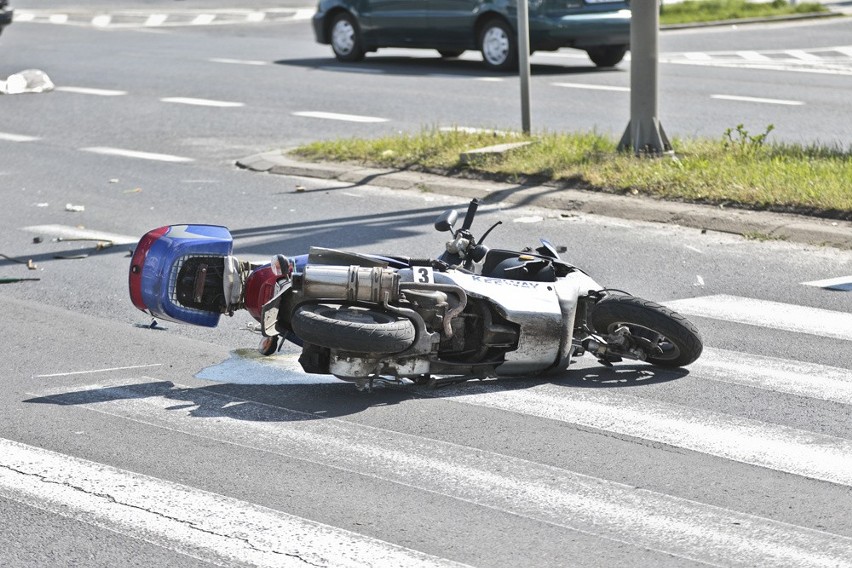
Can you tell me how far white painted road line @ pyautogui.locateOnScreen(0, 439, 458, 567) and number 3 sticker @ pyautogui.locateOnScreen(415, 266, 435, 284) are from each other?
5.37 ft

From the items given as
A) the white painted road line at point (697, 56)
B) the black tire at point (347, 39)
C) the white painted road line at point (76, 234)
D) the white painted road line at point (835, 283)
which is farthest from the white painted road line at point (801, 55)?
the white painted road line at point (76, 234)

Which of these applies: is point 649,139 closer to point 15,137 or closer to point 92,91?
point 15,137

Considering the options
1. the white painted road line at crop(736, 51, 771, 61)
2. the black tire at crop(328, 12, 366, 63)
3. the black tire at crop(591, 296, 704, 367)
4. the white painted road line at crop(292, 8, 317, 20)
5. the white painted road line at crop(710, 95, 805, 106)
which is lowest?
the black tire at crop(591, 296, 704, 367)

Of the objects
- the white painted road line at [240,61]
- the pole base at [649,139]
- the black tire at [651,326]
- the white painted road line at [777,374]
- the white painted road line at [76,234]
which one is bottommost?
the white painted road line at [777,374]

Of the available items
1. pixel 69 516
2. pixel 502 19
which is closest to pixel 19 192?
pixel 69 516

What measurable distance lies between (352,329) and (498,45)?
1413 cm

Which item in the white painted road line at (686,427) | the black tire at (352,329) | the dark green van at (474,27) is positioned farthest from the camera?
the dark green van at (474,27)

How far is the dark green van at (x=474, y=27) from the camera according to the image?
18906 millimetres

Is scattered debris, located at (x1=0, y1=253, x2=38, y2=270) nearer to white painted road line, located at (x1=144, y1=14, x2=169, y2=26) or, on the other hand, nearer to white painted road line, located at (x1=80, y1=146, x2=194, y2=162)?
white painted road line, located at (x1=80, y1=146, x2=194, y2=162)

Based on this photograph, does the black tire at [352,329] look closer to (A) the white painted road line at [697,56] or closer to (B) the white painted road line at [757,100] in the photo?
(B) the white painted road line at [757,100]

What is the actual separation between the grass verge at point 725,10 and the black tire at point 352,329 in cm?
2071

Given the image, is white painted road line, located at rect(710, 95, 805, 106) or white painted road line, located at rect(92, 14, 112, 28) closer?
white painted road line, located at rect(710, 95, 805, 106)

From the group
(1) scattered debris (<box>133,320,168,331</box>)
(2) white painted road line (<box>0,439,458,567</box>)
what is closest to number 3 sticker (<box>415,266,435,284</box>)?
(2) white painted road line (<box>0,439,458,567</box>)

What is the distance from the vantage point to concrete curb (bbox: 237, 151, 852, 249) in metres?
9.58
